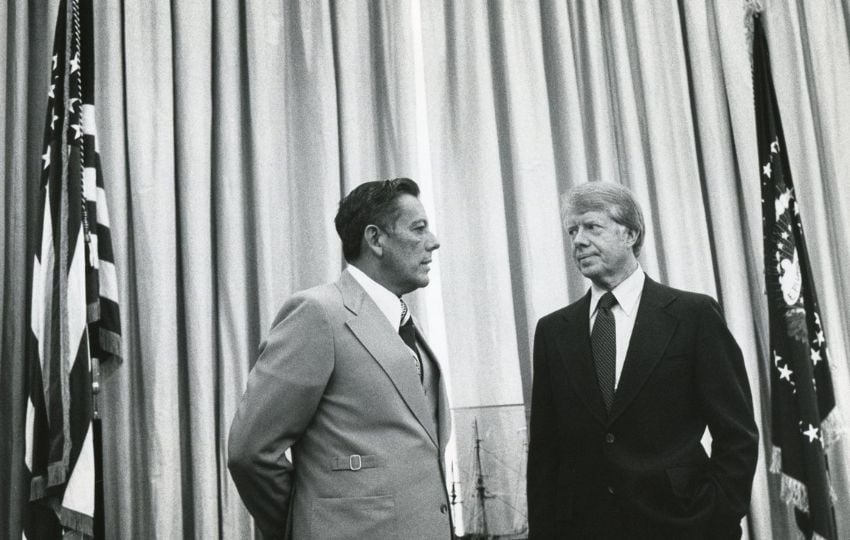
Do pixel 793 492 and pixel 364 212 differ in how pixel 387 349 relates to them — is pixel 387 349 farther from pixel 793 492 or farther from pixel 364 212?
pixel 793 492

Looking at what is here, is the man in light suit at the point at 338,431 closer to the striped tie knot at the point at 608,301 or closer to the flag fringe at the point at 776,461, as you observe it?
the striped tie knot at the point at 608,301

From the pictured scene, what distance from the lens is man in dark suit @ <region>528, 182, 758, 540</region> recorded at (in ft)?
7.15

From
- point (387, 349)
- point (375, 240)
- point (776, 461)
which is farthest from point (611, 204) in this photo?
point (776, 461)

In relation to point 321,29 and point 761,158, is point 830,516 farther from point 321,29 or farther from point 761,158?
point 321,29

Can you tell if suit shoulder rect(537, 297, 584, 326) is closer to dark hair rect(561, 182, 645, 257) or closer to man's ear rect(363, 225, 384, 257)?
dark hair rect(561, 182, 645, 257)

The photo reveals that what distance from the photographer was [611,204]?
8.17ft

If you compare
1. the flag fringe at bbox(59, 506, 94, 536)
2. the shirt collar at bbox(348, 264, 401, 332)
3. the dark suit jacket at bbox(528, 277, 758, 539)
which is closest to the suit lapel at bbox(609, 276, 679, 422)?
the dark suit jacket at bbox(528, 277, 758, 539)

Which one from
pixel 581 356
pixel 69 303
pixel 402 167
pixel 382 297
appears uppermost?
pixel 402 167

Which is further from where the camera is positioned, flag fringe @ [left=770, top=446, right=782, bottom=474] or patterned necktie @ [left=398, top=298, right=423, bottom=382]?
flag fringe @ [left=770, top=446, right=782, bottom=474]

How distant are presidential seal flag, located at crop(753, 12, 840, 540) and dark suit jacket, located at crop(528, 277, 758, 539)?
1.16 metres

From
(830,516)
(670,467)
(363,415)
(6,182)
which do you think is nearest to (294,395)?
(363,415)

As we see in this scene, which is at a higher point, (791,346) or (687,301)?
(687,301)

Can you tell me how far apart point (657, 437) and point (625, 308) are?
39 cm

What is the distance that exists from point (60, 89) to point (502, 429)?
2.06 m
